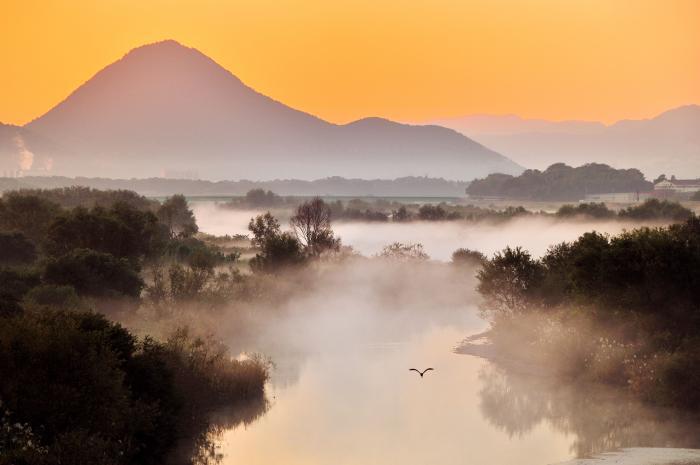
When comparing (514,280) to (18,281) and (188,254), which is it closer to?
(18,281)

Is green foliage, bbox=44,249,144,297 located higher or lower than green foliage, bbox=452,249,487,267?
higher

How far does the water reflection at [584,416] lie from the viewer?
42.9 meters

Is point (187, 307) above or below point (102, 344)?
below

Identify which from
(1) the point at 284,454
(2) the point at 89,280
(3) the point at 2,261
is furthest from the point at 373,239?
(1) the point at 284,454

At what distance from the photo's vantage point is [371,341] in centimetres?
7369

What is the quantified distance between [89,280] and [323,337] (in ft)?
61.1

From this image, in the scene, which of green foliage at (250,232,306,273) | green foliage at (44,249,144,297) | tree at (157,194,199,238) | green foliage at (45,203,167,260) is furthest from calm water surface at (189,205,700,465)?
tree at (157,194,199,238)

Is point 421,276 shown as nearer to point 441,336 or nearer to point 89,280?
point 441,336

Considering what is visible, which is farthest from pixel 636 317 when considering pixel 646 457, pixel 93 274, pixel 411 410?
pixel 93 274

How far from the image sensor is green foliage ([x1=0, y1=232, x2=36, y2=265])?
8706cm

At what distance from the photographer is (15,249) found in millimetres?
88062

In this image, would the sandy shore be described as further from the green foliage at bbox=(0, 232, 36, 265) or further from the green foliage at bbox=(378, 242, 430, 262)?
the green foliage at bbox=(378, 242, 430, 262)

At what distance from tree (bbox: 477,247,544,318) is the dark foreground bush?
3279cm

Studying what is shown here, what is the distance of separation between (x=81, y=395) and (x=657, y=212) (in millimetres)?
160182
